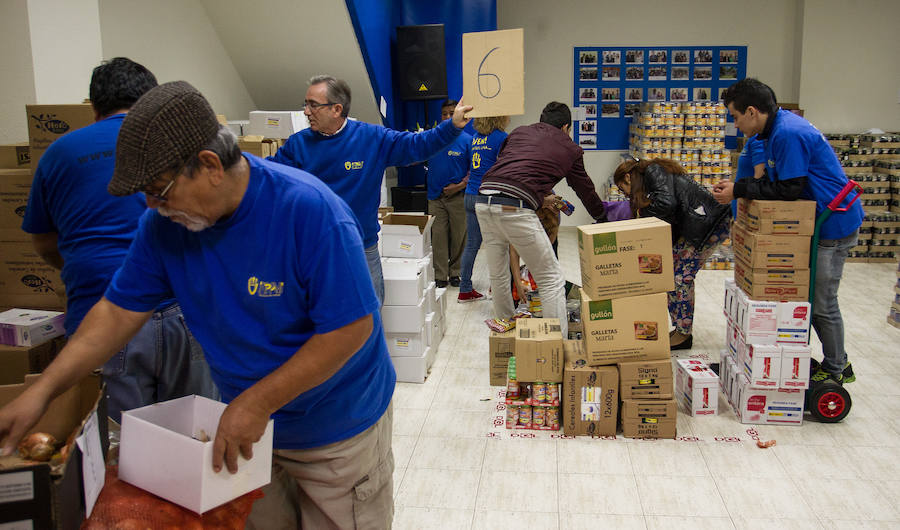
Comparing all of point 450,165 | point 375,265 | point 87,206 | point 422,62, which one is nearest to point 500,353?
point 375,265

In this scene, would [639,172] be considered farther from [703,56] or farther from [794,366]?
[703,56]

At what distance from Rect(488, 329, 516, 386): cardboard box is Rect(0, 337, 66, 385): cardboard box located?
2.34 m

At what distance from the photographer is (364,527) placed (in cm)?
173

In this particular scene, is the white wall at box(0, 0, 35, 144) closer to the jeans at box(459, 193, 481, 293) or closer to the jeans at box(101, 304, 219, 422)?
the jeans at box(101, 304, 219, 422)

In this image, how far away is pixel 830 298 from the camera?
12.0ft

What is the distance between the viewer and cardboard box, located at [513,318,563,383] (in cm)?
359

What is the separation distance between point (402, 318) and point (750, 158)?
2.21 metres

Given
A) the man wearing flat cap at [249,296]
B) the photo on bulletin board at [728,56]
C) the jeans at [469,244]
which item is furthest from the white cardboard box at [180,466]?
the photo on bulletin board at [728,56]

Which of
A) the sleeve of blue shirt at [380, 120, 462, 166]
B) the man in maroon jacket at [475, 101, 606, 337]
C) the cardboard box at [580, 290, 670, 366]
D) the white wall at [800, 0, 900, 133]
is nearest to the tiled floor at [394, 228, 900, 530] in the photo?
the cardboard box at [580, 290, 670, 366]

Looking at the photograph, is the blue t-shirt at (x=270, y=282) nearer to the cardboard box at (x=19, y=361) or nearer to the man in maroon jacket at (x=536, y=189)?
the cardboard box at (x=19, y=361)

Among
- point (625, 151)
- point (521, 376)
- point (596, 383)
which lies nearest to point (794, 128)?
point (596, 383)

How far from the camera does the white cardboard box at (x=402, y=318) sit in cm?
427

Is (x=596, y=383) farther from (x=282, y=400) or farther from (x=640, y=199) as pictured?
(x=282, y=400)

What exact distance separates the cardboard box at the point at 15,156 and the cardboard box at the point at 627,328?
2608 millimetres
